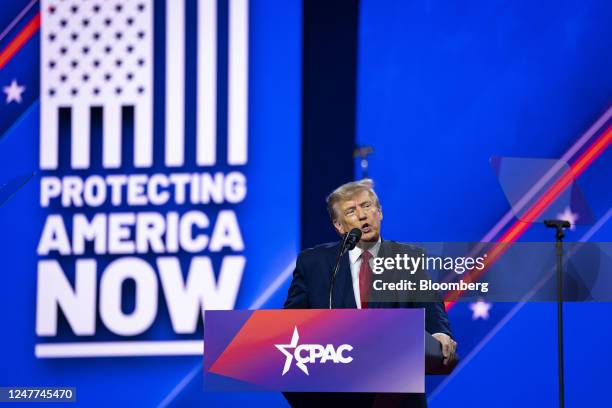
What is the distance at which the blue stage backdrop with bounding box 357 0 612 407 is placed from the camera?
4633mm

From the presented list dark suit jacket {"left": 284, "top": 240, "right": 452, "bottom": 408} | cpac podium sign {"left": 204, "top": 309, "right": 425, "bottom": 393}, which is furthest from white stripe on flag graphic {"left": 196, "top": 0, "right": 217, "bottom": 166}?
cpac podium sign {"left": 204, "top": 309, "right": 425, "bottom": 393}

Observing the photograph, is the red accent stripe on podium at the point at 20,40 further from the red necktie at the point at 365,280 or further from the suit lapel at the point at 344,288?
the red necktie at the point at 365,280

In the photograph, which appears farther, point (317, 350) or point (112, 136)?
point (112, 136)

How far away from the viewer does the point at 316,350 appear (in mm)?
2875

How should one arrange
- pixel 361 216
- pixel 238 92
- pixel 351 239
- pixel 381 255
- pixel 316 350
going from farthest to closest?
1. pixel 238 92
2. pixel 361 216
3. pixel 381 255
4. pixel 351 239
5. pixel 316 350

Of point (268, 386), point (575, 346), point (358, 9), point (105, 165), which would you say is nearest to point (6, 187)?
point (105, 165)

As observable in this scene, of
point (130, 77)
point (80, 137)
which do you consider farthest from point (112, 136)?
point (130, 77)

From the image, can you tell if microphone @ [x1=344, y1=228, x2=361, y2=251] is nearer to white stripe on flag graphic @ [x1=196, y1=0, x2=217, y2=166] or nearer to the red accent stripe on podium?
white stripe on flag graphic @ [x1=196, y1=0, x2=217, y2=166]

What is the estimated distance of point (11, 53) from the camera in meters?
5.15

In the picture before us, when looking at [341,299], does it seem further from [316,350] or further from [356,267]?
[316,350]

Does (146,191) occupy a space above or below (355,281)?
above

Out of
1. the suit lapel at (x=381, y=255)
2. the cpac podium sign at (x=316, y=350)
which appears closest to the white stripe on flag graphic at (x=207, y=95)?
the suit lapel at (x=381, y=255)

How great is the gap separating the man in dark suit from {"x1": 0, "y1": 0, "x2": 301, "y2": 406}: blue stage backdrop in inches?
34.6

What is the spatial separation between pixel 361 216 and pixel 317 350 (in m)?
1.14
